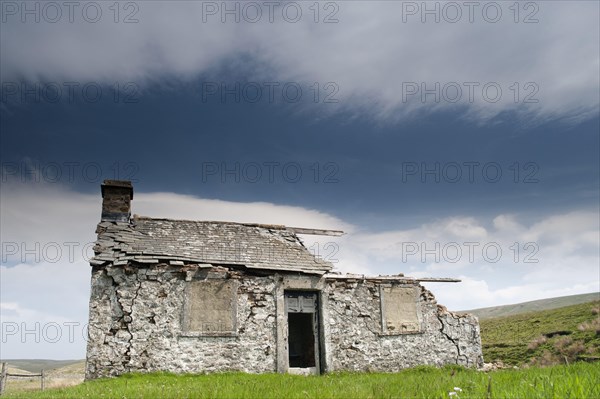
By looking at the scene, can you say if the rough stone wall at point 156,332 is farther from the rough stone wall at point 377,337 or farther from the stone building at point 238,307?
the rough stone wall at point 377,337

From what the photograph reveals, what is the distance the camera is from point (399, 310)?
Answer: 18.2 meters

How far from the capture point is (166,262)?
15711 millimetres

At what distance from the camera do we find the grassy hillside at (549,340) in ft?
72.1

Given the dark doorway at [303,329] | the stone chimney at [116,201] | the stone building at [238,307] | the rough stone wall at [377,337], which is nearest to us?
the stone building at [238,307]

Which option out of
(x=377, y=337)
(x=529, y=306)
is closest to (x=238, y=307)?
(x=377, y=337)

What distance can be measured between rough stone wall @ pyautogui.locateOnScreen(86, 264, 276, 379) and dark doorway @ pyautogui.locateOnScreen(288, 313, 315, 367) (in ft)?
11.8

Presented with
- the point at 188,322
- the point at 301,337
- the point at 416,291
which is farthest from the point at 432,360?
the point at 188,322

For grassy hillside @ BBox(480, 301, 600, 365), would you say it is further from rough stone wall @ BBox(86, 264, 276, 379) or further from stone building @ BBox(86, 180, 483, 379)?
rough stone wall @ BBox(86, 264, 276, 379)

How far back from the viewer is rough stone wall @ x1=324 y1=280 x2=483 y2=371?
1712cm

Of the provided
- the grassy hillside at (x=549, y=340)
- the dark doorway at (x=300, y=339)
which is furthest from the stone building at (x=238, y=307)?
the grassy hillside at (x=549, y=340)

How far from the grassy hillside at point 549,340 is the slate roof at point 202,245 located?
37.8 ft

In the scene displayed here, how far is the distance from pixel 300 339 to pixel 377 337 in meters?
4.51

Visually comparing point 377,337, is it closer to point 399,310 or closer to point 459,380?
point 399,310

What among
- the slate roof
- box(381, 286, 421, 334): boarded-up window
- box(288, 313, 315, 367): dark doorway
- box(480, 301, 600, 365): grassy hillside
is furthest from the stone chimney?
box(480, 301, 600, 365): grassy hillside
